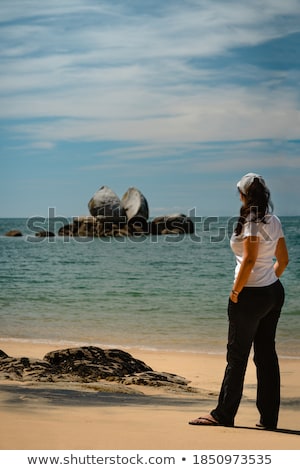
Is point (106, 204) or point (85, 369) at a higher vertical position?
point (106, 204)

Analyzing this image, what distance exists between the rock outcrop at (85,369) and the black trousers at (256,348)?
3.72 feet

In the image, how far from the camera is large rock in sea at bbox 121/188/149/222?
19828 mm

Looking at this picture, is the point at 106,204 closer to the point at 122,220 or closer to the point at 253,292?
the point at 122,220

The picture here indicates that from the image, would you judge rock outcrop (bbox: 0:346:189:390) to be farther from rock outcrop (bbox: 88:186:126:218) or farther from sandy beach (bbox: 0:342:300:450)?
rock outcrop (bbox: 88:186:126:218)

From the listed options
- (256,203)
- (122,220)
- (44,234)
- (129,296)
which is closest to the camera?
(256,203)

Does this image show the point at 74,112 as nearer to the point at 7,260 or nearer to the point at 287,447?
the point at 287,447

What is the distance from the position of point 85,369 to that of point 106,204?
17144mm

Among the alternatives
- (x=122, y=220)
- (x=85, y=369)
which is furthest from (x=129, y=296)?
(x=122, y=220)

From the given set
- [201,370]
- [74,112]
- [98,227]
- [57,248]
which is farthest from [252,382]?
[98,227]

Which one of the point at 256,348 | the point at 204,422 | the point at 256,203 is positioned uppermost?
the point at 256,203

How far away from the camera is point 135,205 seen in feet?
68.9

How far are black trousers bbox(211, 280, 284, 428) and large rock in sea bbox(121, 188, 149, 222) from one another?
669 inches

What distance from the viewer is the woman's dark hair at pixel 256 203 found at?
246 centimetres

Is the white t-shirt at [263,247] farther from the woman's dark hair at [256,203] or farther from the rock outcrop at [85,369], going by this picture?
the rock outcrop at [85,369]
